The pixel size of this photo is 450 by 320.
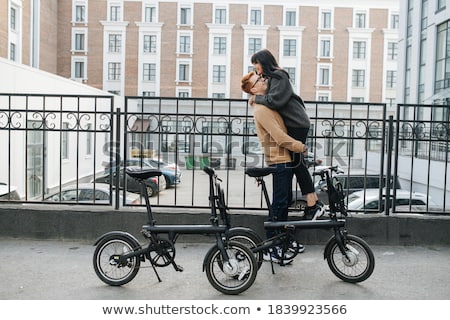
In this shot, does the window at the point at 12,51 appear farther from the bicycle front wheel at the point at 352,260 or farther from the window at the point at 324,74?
the bicycle front wheel at the point at 352,260

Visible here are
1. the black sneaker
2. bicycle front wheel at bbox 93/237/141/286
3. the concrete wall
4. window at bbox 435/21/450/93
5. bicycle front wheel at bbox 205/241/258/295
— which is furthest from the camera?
window at bbox 435/21/450/93

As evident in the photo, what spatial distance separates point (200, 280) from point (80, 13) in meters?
55.7

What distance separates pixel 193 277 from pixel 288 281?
86 centimetres

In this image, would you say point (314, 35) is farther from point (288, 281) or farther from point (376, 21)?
point (288, 281)

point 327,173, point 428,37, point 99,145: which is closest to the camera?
point 327,173

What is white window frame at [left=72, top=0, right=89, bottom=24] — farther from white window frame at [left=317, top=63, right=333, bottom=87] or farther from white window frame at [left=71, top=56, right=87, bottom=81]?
white window frame at [left=317, top=63, right=333, bottom=87]

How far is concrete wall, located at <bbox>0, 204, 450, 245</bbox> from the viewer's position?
5.87m

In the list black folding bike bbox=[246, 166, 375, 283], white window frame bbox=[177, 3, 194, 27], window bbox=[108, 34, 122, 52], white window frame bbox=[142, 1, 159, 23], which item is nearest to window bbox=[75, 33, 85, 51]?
window bbox=[108, 34, 122, 52]

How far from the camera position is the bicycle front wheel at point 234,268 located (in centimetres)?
414

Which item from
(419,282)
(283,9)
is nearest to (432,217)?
(419,282)

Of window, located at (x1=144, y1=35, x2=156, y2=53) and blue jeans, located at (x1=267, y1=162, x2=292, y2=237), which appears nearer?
blue jeans, located at (x1=267, y1=162, x2=292, y2=237)

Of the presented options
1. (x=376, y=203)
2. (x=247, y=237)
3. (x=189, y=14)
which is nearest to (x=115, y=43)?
(x=189, y=14)

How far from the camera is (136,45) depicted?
55.6 metres

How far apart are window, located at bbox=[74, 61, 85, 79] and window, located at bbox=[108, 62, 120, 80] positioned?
3064 mm
